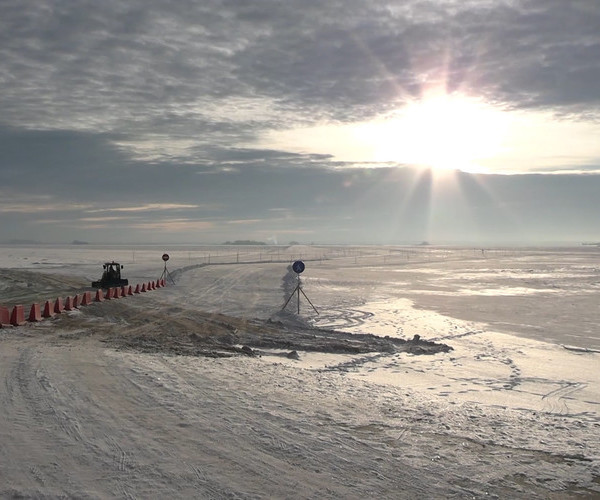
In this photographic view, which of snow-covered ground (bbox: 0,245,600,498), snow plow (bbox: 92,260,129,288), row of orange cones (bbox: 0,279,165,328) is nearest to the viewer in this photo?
snow-covered ground (bbox: 0,245,600,498)

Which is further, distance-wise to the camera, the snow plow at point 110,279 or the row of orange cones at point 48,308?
the snow plow at point 110,279

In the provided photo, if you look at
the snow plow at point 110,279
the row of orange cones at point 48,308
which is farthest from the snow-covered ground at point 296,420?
the snow plow at point 110,279

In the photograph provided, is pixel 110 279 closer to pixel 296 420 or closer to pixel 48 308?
pixel 48 308

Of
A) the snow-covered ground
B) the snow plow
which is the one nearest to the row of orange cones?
the snow-covered ground

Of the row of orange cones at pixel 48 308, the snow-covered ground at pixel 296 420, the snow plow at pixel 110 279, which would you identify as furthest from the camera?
the snow plow at pixel 110 279

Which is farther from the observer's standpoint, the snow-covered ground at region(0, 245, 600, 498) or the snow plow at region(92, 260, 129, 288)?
the snow plow at region(92, 260, 129, 288)

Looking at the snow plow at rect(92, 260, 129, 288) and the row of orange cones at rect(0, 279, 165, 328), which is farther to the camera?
the snow plow at rect(92, 260, 129, 288)

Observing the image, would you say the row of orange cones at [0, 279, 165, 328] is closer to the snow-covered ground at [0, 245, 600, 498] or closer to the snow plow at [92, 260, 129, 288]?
the snow-covered ground at [0, 245, 600, 498]

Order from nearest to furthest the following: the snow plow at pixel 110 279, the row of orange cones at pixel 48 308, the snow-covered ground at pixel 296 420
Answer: the snow-covered ground at pixel 296 420, the row of orange cones at pixel 48 308, the snow plow at pixel 110 279

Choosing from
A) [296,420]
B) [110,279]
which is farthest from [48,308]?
[296,420]

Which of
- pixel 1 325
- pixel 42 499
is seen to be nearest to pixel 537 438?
pixel 42 499

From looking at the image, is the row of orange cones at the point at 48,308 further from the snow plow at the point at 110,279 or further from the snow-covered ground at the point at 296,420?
the snow plow at the point at 110,279

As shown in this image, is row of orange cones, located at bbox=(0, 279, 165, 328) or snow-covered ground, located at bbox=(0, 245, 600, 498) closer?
snow-covered ground, located at bbox=(0, 245, 600, 498)

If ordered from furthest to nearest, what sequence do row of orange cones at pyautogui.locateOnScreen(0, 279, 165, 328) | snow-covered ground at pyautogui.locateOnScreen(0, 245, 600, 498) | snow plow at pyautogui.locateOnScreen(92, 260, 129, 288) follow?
snow plow at pyautogui.locateOnScreen(92, 260, 129, 288) → row of orange cones at pyautogui.locateOnScreen(0, 279, 165, 328) → snow-covered ground at pyautogui.locateOnScreen(0, 245, 600, 498)
